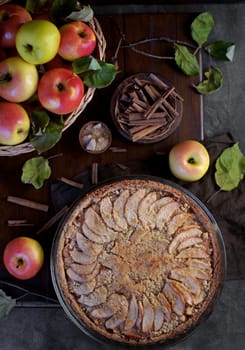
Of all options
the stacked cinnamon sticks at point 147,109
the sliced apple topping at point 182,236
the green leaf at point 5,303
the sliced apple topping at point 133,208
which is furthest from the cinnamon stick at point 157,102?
the green leaf at point 5,303

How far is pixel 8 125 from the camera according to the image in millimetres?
1205

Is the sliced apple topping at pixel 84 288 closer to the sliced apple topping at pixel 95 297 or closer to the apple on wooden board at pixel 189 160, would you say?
the sliced apple topping at pixel 95 297

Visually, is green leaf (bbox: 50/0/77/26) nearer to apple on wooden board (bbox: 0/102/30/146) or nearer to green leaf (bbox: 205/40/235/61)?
apple on wooden board (bbox: 0/102/30/146)

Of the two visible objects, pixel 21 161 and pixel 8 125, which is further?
pixel 21 161

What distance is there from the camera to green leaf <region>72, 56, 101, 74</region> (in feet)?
3.91

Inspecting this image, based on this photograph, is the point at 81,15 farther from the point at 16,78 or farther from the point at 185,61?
the point at 185,61

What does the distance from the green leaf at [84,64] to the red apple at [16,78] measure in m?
0.10

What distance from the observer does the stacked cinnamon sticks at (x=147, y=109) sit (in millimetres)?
1416

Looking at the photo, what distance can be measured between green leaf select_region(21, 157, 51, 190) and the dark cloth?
0.05m

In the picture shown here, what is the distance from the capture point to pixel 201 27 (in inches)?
57.9

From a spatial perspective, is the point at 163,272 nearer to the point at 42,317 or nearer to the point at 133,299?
the point at 133,299

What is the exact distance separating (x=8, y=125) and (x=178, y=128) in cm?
48

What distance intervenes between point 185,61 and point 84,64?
14.3 inches

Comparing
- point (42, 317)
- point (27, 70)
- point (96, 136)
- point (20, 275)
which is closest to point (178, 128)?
point (96, 136)
